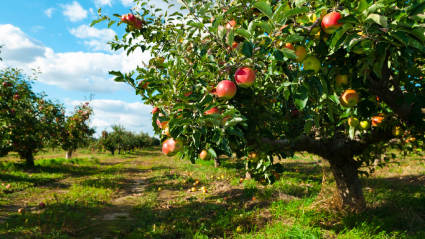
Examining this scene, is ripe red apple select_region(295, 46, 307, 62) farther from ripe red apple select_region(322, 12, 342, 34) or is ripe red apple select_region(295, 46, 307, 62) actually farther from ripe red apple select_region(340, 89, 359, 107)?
ripe red apple select_region(340, 89, 359, 107)

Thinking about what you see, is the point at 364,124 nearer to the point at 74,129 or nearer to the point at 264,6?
the point at 264,6

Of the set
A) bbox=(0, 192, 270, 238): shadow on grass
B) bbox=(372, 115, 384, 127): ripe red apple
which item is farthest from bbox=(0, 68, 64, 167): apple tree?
bbox=(372, 115, 384, 127): ripe red apple

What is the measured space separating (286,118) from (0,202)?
8.02m

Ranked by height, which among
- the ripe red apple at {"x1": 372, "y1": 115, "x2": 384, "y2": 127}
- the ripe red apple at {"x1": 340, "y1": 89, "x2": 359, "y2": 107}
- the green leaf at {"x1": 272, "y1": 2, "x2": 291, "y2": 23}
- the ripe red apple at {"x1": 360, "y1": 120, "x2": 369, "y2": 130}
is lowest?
the ripe red apple at {"x1": 360, "y1": 120, "x2": 369, "y2": 130}

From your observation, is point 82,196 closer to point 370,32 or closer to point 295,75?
point 295,75

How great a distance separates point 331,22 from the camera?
1561mm

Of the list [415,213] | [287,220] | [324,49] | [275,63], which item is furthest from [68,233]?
[415,213]

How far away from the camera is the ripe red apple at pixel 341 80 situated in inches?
79.7

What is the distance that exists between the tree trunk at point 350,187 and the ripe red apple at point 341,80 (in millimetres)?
2936

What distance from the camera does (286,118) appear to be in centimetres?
260

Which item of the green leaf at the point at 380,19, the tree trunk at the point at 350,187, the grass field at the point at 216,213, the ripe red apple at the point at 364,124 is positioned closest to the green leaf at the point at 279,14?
the green leaf at the point at 380,19

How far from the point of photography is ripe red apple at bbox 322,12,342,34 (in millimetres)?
1549

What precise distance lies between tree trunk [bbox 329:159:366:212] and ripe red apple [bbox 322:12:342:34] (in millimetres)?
3585

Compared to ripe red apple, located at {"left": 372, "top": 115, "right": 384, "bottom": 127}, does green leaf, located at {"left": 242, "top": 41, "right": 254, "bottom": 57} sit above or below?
above
